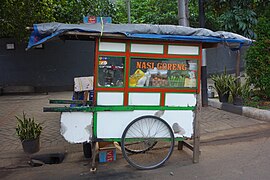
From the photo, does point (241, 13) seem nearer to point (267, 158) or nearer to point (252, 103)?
point (252, 103)

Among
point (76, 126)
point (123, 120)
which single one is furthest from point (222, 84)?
point (76, 126)

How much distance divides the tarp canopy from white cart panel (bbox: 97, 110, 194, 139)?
1088 millimetres

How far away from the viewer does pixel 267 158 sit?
4.08 m

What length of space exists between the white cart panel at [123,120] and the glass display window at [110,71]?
0.43 meters

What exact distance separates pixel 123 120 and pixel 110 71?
0.73 metres

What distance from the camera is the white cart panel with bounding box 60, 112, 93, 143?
11.7ft

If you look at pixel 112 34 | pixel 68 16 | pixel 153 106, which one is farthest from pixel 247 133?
pixel 68 16

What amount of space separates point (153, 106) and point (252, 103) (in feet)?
15.2

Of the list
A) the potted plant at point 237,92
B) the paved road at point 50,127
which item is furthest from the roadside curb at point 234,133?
the potted plant at point 237,92

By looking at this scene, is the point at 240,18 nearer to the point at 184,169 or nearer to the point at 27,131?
the point at 184,169

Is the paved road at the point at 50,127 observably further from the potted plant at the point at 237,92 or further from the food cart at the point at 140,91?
the food cart at the point at 140,91

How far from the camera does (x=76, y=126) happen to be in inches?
142

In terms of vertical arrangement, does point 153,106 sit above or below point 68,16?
below

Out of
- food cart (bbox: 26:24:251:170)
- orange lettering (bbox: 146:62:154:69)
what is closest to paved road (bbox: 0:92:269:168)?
food cart (bbox: 26:24:251:170)
